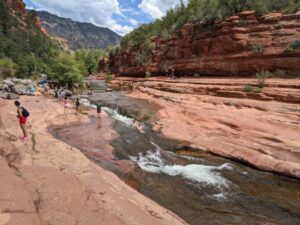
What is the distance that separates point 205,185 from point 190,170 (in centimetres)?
164

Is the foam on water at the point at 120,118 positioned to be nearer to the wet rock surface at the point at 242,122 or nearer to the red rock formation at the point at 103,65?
the wet rock surface at the point at 242,122

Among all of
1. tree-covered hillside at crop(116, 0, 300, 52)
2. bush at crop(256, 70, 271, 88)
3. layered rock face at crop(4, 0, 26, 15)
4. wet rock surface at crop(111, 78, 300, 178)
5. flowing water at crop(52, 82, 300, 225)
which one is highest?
layered rock face at crop(4, 0, 26, 15)

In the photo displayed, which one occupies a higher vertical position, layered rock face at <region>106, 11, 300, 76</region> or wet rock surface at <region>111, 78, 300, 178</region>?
layered rock face at <region>106, 11, 300, 76</region>

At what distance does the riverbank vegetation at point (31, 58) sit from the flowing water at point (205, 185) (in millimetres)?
29055

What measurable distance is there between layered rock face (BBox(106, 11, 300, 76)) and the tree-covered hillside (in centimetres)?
147

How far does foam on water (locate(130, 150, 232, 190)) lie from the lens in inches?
507

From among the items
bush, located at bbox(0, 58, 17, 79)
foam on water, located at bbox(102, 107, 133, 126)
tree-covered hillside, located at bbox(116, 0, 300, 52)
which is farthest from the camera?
bush, located at bbox(0, 58, 17, 79)

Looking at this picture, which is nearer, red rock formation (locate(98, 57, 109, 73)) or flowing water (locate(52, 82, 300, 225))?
flowing water (locate(52, 82, 300, 225))

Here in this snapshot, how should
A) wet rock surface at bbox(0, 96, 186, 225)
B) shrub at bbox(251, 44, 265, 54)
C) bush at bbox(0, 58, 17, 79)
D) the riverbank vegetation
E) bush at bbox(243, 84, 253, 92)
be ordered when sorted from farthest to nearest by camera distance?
bush at bbox(0, 58, 17, 79)
the riverbank vegetation
shrub at bbox(251, 44, 265, 54)
bush at bbox(243, 84, 253, 92)
wet rock surface at bbox(0, 96, 186, 225)

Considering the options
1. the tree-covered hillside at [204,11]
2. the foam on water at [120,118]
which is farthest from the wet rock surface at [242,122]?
the tree-covered hillside at [204,11]

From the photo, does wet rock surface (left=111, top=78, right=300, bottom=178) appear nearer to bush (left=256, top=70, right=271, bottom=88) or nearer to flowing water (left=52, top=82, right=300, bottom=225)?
bush (left=256, top=70, right=271, bottom=88)

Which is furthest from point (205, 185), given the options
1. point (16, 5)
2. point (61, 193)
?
point (16, 5)

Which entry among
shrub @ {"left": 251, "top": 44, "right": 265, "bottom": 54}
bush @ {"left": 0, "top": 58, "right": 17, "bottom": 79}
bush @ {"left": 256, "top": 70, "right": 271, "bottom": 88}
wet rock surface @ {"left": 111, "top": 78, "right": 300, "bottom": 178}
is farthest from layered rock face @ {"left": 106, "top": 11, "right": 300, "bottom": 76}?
bush @ {"left": 0, "top": 58, "right": 17, "bottom": 79}

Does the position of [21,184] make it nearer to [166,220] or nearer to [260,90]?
[166,220]
